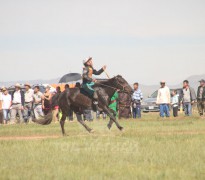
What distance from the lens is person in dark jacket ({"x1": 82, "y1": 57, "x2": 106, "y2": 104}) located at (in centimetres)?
2008

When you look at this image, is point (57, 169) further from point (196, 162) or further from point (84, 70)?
point (84, 70)

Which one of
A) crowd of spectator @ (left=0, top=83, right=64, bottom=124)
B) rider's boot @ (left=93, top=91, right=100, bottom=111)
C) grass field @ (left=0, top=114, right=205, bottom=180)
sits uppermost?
crowd of spectator @ (left=0, top=83, right=64, bottom=124)

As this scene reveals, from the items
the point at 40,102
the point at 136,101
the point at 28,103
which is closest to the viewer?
the point at 40,102

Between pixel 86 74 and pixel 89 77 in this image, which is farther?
pixel 89 77

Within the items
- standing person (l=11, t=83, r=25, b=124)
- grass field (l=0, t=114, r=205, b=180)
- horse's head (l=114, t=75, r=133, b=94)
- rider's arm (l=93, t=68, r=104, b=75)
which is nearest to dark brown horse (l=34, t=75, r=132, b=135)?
horse's head (l=114, t=75, r=133, b=94)

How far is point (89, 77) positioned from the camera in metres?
20.2

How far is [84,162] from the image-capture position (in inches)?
497

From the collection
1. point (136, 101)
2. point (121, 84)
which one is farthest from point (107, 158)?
point (136, 101)

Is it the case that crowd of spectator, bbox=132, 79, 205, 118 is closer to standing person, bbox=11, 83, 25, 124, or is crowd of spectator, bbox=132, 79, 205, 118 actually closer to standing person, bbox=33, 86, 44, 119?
standing person, bbox=33, 86, 44, 119

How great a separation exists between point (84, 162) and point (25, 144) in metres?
4.17

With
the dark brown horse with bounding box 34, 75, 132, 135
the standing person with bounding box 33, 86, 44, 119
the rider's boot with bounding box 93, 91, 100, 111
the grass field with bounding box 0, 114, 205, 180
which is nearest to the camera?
the grass field with bounding box 0, 114, 205, 180

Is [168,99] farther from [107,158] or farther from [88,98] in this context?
[107,158]

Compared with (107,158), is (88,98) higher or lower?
higher

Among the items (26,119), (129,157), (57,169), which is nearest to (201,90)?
(26,119)
